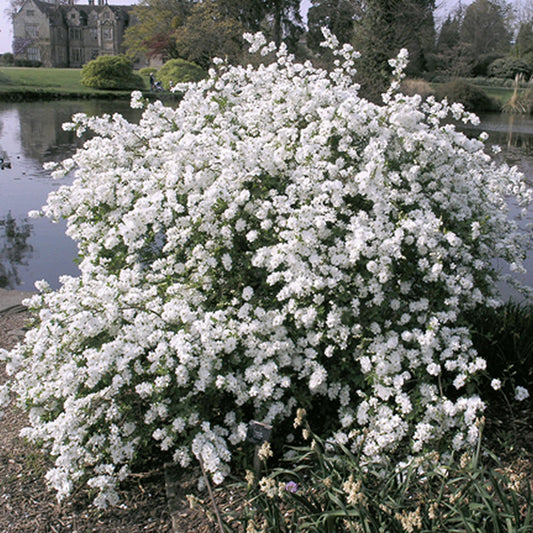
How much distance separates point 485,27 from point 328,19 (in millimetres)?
17606

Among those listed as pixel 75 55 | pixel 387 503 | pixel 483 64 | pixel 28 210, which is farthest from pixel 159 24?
pixel 387 503

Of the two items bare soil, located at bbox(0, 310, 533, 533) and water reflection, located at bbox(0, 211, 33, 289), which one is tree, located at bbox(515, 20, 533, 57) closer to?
water reflection, located at bbox(0, 211, 33, 289)

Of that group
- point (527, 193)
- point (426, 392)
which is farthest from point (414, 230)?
point (527, 193)

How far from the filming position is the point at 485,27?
47.0 m

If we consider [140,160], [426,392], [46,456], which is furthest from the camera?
[140,160]

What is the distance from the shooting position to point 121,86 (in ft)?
133

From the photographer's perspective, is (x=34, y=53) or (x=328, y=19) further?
(x=34, y=53)

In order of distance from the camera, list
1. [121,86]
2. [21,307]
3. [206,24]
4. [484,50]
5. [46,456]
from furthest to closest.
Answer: [484,50], [121,86], [206,24], [21,307], [46,456]

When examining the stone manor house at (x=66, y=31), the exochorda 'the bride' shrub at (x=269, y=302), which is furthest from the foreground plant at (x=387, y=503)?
the stone manor house at (x=66, y=31)

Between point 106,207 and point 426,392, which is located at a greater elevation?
point 106,207

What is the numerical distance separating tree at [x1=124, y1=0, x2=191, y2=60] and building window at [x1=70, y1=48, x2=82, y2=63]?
2747 centimetres

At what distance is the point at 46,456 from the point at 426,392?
216cm

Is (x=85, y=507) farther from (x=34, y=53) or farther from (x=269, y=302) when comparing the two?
(x=34, y=53)

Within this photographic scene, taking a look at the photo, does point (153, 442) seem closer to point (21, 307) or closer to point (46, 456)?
point (46, 456)
